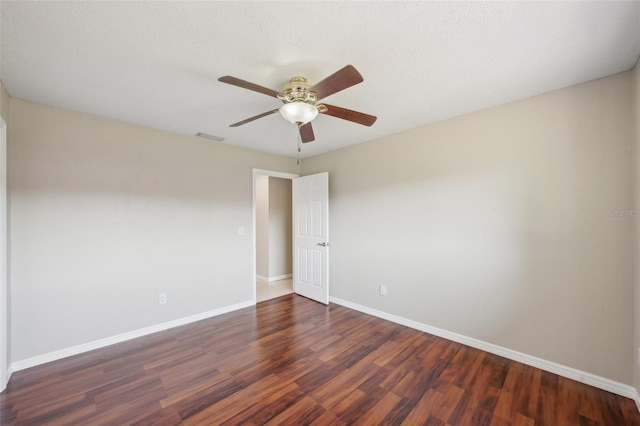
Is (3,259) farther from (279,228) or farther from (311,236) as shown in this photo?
(279,228)

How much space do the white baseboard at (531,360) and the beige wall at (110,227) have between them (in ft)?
8.02

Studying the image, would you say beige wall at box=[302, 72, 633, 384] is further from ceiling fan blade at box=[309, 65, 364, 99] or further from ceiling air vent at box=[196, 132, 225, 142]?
ceiling air vent at box=[196, 132, 225, 142]

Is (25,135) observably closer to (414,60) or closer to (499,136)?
(414,60)

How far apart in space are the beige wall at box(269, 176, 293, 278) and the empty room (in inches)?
70.7

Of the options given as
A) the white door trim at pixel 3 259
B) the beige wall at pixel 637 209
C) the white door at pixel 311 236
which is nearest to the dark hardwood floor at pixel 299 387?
the white door trim at pixel 3 259

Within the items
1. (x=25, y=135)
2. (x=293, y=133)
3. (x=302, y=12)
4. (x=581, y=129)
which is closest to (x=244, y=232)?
(x=293, y=133)

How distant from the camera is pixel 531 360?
2.25m

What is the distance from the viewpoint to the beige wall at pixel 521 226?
192 centimetres

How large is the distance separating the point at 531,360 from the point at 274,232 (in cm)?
427

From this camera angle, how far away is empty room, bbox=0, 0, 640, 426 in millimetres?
1512

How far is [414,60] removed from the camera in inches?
67.7

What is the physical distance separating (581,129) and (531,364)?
202 centimetres

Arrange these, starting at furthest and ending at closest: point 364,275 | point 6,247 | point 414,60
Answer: point 364,275, point 6,247, point 414,60

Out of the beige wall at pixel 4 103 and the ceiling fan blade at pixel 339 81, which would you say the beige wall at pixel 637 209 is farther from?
the beige wall at pixel 4 103
